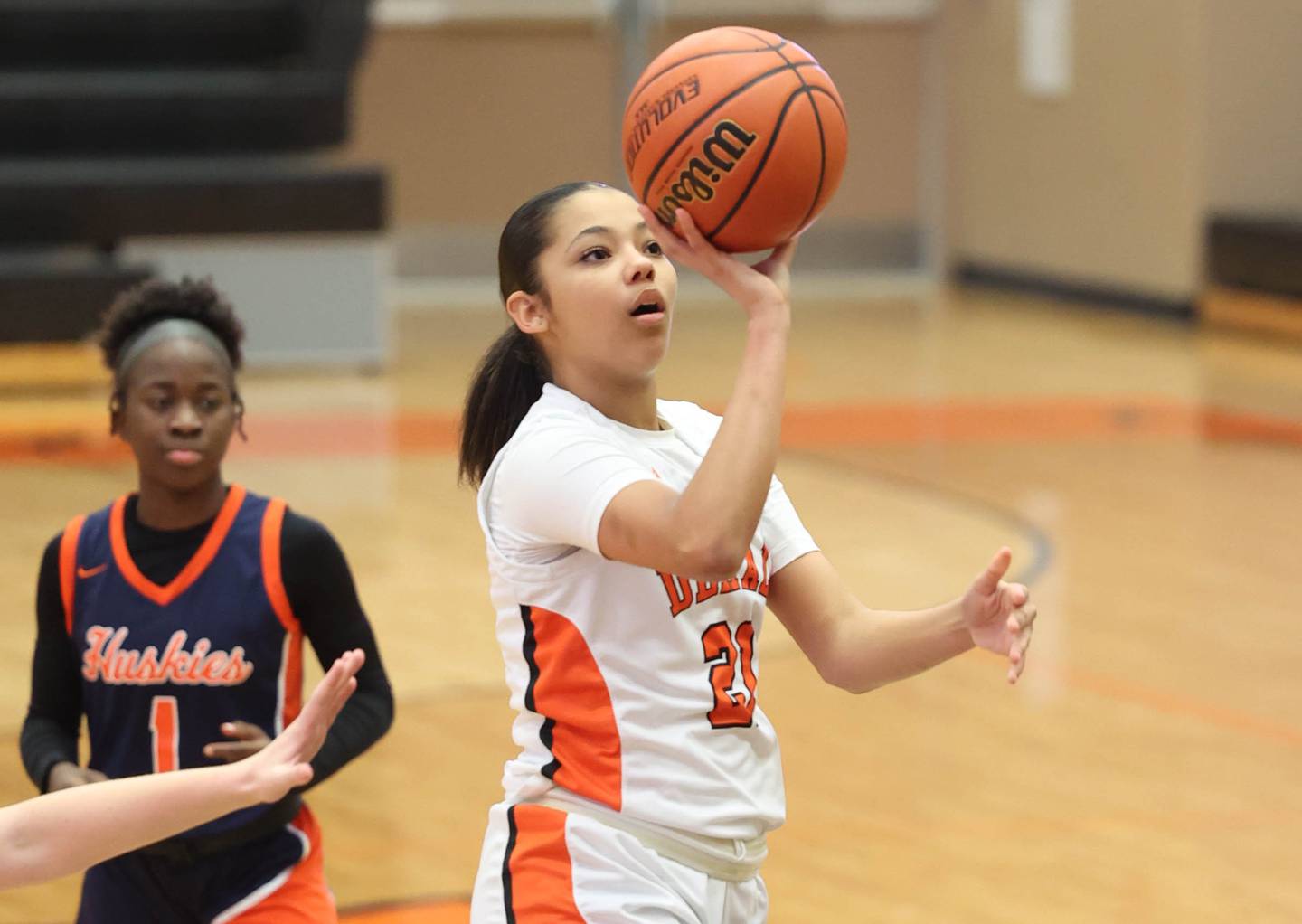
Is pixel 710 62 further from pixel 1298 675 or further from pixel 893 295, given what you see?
pixel 893 295

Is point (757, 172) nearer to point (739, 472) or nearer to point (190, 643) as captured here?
point (739, 472)

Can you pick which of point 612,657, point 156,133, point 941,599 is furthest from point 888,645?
point 156,133

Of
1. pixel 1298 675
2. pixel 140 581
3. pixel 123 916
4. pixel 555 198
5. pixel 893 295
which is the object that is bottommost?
pixel 893 295

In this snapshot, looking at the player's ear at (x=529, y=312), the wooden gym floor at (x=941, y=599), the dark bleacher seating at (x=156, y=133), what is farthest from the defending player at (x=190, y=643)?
the dark bleacher seating at (x=156, y=133)

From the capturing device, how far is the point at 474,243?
47.2 ft

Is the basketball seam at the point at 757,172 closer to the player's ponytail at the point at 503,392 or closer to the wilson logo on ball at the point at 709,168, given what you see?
the wilson logo on ball at the point at 709,168

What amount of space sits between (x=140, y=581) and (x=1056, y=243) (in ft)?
38.8

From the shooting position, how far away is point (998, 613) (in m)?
2.36

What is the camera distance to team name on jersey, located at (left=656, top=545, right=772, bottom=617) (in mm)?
2320

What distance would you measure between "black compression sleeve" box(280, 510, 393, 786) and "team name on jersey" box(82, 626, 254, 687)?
111 mm

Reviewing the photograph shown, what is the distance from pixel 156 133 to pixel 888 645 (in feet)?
32.3

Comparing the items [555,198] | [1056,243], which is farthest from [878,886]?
[1056,243]

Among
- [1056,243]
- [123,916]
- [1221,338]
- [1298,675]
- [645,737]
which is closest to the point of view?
[645,737]

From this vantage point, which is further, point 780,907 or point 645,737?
point 780,907
